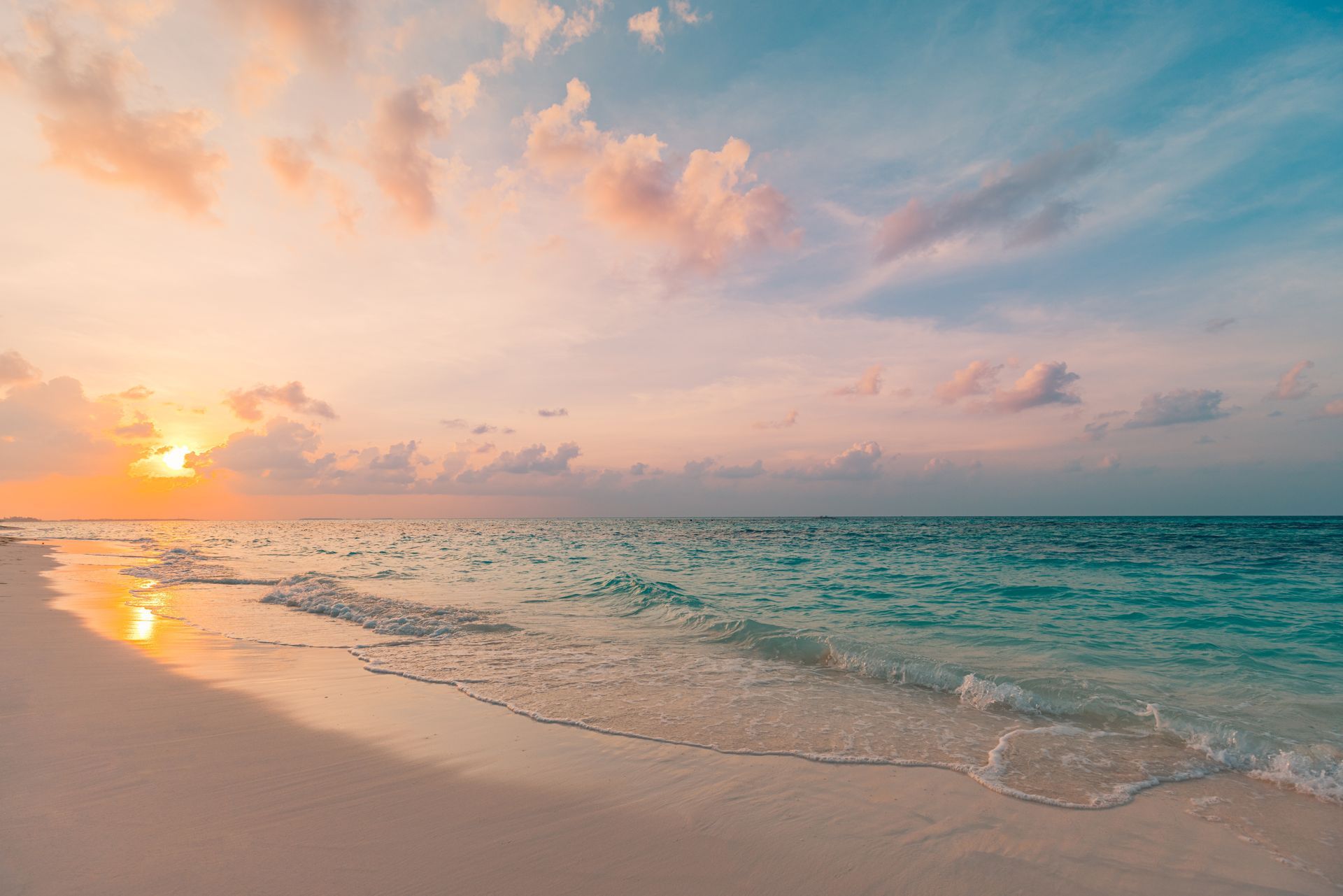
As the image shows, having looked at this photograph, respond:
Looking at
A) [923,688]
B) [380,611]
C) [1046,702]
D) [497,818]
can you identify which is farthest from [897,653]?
[380,611]

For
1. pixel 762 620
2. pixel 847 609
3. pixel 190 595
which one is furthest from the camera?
pixel 190 595

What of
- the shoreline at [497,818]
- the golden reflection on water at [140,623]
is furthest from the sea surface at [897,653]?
the shoreline at [497,818]

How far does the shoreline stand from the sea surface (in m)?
0.72

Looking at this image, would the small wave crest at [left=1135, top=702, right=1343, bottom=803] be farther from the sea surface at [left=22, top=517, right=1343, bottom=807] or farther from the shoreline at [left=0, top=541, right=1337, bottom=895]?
the shoreline at [left=0, top=541, right=1337, bottom=895]

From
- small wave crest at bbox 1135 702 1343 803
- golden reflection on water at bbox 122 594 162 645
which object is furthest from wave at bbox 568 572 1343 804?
golden reflection on water at bbox 122 594 162 645

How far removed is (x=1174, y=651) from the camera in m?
11.0

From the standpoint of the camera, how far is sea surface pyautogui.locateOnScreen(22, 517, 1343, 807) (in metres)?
6.54

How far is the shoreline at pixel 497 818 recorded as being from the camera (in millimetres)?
3863

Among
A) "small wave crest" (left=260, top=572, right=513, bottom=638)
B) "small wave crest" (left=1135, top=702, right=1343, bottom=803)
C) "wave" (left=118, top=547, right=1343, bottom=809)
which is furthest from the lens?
"small wave crest" (left=260, top=572, right=513, bottom=638)

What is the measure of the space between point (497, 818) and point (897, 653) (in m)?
8.07

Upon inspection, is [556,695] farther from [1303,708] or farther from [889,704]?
[1303,708]

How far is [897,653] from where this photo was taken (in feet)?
34.9

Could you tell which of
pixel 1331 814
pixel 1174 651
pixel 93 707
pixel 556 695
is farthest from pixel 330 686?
pixel 1174 651

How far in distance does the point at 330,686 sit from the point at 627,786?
5.28 meters
